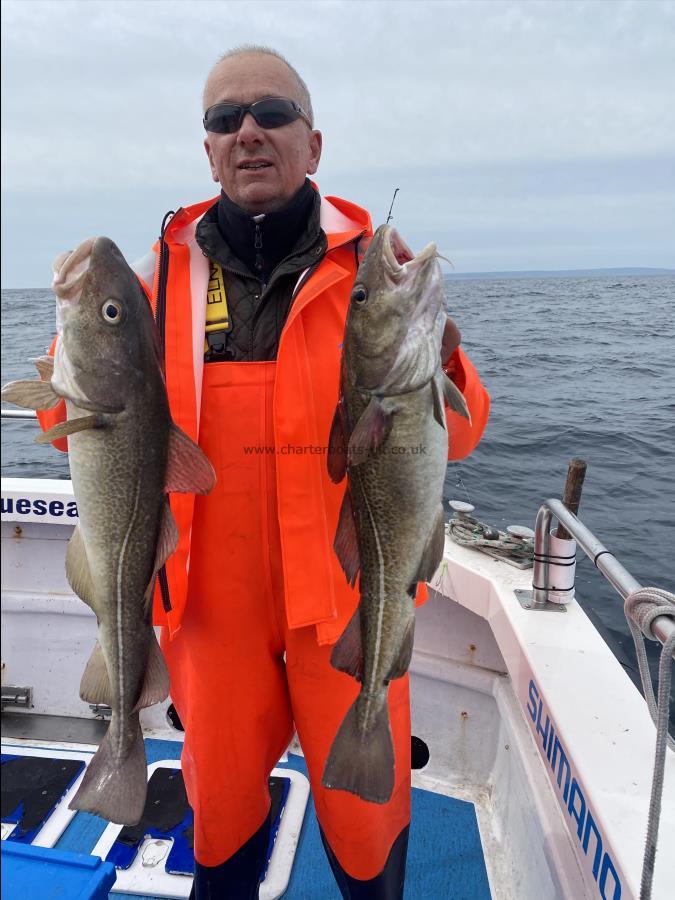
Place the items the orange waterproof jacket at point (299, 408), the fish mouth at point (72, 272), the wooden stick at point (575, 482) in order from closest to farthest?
1. the fish mouth at point (72, 272)
2. the orange waterproof jacket at point (299, 408)
3. the wooden stick at point (575, 482)

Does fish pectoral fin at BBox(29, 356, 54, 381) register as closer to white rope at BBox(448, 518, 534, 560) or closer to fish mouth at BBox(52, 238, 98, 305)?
fish mouth at BBox(52, 238, 98, 305)

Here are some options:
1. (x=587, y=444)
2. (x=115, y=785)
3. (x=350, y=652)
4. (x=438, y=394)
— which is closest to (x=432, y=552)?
(x=350, y=652)

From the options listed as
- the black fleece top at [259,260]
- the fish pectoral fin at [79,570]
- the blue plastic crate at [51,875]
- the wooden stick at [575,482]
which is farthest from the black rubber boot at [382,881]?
the black fleece top at [259,260]

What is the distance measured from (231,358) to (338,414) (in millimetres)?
567

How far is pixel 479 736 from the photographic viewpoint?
429 centimetres

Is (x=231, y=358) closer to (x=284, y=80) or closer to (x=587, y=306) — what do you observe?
(x=284, y=80)

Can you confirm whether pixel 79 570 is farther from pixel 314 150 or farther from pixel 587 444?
pixel 587 444

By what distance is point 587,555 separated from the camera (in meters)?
2.67

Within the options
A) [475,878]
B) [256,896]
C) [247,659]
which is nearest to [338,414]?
[247,659]

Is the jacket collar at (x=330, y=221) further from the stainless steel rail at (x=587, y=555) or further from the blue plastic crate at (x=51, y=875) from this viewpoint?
the blue plastic crate at (x=51, y=875)

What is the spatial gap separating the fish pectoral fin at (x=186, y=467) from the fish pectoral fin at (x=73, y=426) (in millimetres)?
216

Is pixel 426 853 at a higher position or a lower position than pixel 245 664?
lower

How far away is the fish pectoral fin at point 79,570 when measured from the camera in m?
2.16

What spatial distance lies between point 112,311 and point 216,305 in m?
0.61
